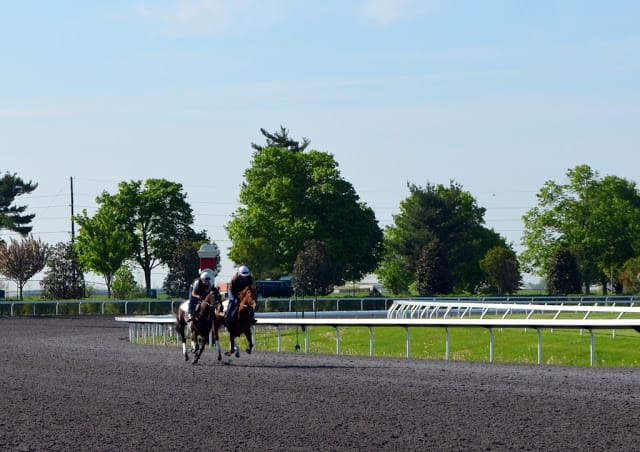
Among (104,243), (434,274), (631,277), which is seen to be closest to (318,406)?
(434,274)

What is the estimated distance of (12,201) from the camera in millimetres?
101250

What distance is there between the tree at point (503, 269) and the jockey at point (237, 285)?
59.5 m

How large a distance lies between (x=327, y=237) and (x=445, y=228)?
56.1ft

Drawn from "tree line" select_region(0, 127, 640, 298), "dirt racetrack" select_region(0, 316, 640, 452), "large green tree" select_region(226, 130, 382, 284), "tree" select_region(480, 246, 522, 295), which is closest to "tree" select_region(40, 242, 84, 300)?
"tree line" select_region(0, 127, 640, 298)

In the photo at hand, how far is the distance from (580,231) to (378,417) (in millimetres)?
80225

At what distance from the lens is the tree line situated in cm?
7506

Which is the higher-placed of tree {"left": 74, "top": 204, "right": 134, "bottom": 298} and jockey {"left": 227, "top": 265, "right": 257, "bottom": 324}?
tree {"left": 74, "top": 204, "right": 134, "bottom": 298}

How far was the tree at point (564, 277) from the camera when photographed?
7000 centimetres

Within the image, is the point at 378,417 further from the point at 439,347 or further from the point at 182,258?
the point at 182,258

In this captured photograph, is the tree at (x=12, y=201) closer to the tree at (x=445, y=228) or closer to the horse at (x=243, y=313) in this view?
the tree at (x=445, y=228)

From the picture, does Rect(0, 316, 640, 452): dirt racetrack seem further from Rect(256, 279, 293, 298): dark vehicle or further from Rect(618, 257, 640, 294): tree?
Rect(618, 257, 640, 294): tree

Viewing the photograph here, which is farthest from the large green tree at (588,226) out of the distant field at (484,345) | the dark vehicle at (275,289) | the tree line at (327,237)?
the distant field at (484,345)

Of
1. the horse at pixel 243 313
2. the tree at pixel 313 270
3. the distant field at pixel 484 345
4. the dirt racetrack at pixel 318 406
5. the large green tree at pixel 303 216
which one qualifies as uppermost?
the large green tree at pixel 303 216

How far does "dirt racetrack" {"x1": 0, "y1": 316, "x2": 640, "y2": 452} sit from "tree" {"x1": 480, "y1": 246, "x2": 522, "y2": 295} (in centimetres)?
5965
